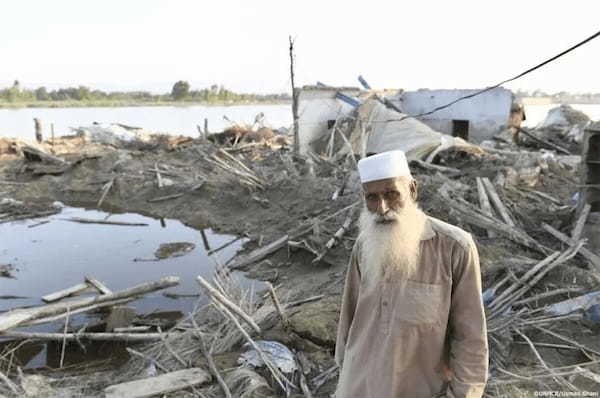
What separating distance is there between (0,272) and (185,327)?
5.59m

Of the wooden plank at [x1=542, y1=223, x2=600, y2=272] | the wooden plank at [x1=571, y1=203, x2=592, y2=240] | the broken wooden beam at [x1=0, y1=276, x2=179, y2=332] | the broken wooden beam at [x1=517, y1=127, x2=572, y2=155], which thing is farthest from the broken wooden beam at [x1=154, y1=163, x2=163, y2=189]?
the broken wooden beam at [x1=517, y1=127, x2=572, y2=155]

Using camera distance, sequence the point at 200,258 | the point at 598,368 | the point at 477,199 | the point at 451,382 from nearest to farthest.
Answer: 1. the point at 451,382
2. the point at 598,368
3. the point at 477,199
4. the point at 200,258

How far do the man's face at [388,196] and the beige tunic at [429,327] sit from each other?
0.52ft

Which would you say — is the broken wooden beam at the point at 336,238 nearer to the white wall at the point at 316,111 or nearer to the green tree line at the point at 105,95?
the white wall at the point at 316,111

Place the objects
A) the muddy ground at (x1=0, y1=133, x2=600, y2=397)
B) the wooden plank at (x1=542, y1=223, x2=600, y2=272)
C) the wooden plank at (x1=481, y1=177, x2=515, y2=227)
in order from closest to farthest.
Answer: the muddy ground at (x1=0, y1=133, x2=600, y2=397)
the wooden plank at (x1=542, y1=223, x2=600, y2=272)
the wooden plank at (x1=481, y1=177, x2=515, y2=227)

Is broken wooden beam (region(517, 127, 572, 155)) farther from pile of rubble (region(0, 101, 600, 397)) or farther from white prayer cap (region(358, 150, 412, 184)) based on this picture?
white prayer cap (region(358, 150, 412, 184))

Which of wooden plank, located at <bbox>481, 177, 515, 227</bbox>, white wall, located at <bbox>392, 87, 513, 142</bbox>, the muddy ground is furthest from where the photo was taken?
white wall, located at <bbox>392, 87, 513, 142</bbox>

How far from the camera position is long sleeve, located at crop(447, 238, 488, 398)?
195 cm

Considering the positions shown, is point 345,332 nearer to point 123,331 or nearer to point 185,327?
point 185,327

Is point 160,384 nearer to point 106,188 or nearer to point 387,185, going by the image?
point 387,185

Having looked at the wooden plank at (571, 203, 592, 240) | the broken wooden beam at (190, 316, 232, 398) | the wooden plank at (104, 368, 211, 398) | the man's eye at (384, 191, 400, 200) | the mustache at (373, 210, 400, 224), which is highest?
the man's eye at (384, 191, 400, 200)

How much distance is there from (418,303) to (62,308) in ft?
16.4

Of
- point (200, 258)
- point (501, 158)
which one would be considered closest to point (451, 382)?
point (200, 258)

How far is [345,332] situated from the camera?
239 centimetres
